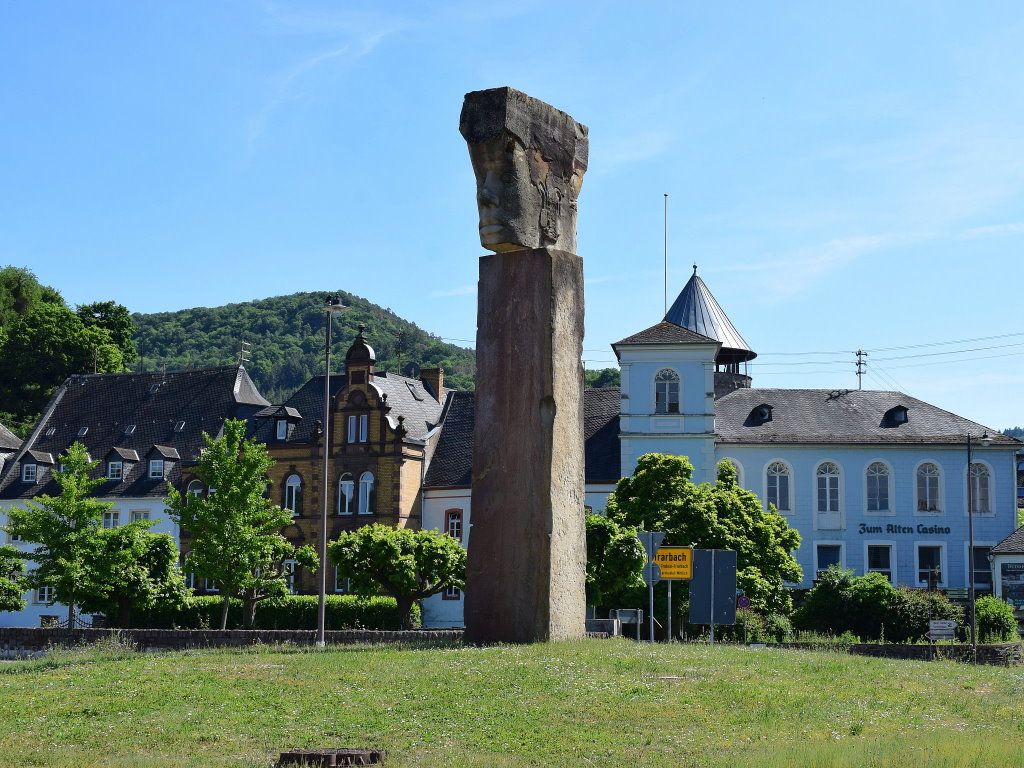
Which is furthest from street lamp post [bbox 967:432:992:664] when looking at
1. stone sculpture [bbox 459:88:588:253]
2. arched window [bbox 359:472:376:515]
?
arched window [bbox 359:472:376:515]

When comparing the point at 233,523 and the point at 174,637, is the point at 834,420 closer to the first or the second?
the point at 233,523

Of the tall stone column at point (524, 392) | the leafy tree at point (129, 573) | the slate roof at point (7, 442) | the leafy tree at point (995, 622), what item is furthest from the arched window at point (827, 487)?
the slate roof at point (7, 442)

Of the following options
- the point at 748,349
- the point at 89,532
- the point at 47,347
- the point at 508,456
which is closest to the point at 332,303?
the point at 89,532

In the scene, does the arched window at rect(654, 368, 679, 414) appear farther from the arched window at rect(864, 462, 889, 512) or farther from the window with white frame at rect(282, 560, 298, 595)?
the window with white frame at rect(282, 560, 298, 595)

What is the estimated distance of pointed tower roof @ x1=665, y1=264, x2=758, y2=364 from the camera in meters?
64.7

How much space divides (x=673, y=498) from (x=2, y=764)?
30.5 meters

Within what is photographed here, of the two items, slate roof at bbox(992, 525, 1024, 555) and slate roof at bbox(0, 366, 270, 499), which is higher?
slate roof at bbox(0, 366, 270, 499)

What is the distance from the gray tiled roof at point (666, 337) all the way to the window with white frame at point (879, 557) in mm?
11525

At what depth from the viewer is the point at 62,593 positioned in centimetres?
4212

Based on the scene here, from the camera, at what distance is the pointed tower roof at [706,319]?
64.7 metres

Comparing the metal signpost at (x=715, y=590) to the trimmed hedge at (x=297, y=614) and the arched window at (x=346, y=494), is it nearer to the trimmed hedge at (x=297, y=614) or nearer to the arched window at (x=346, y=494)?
the trimmed hedge at (x=297, y=614)

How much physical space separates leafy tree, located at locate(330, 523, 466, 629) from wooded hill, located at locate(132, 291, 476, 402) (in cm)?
5857

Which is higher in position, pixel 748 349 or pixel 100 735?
pixel 748 349

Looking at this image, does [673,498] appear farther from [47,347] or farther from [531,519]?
[47,347]
